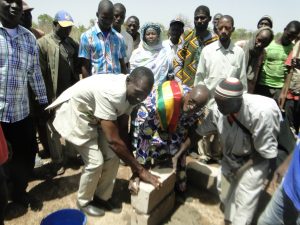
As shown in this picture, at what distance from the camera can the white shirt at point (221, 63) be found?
3852 mm

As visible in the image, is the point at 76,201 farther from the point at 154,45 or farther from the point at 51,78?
the point at 154,45

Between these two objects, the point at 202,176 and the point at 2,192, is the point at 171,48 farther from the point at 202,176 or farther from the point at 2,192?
the point at 2,192

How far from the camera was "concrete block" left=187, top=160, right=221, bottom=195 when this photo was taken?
3.72 meters

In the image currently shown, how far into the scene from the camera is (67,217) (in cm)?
277

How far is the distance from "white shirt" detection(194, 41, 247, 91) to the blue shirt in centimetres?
191

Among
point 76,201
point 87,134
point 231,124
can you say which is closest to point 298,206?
point 231,124

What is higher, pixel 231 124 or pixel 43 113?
pixel 231 124

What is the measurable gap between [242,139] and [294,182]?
2.45ft

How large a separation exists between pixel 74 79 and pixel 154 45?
1.18 m

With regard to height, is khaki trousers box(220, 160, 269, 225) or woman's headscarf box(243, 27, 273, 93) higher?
woman's headscarf box(243, 27, 273, 93)

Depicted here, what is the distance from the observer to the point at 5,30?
8.78ft

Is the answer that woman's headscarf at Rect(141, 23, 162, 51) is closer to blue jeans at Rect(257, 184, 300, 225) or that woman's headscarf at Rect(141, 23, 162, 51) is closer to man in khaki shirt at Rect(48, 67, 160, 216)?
man in khaki shirt at Rect(48, 67, 160, 216)

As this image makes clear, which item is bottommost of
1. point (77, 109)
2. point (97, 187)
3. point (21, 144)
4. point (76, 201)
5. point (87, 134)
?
point (76, 201)

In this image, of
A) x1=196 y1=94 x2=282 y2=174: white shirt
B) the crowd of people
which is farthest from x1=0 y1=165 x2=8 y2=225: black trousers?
x1=196 y1=94 x2=282 y2=174: white shirt
